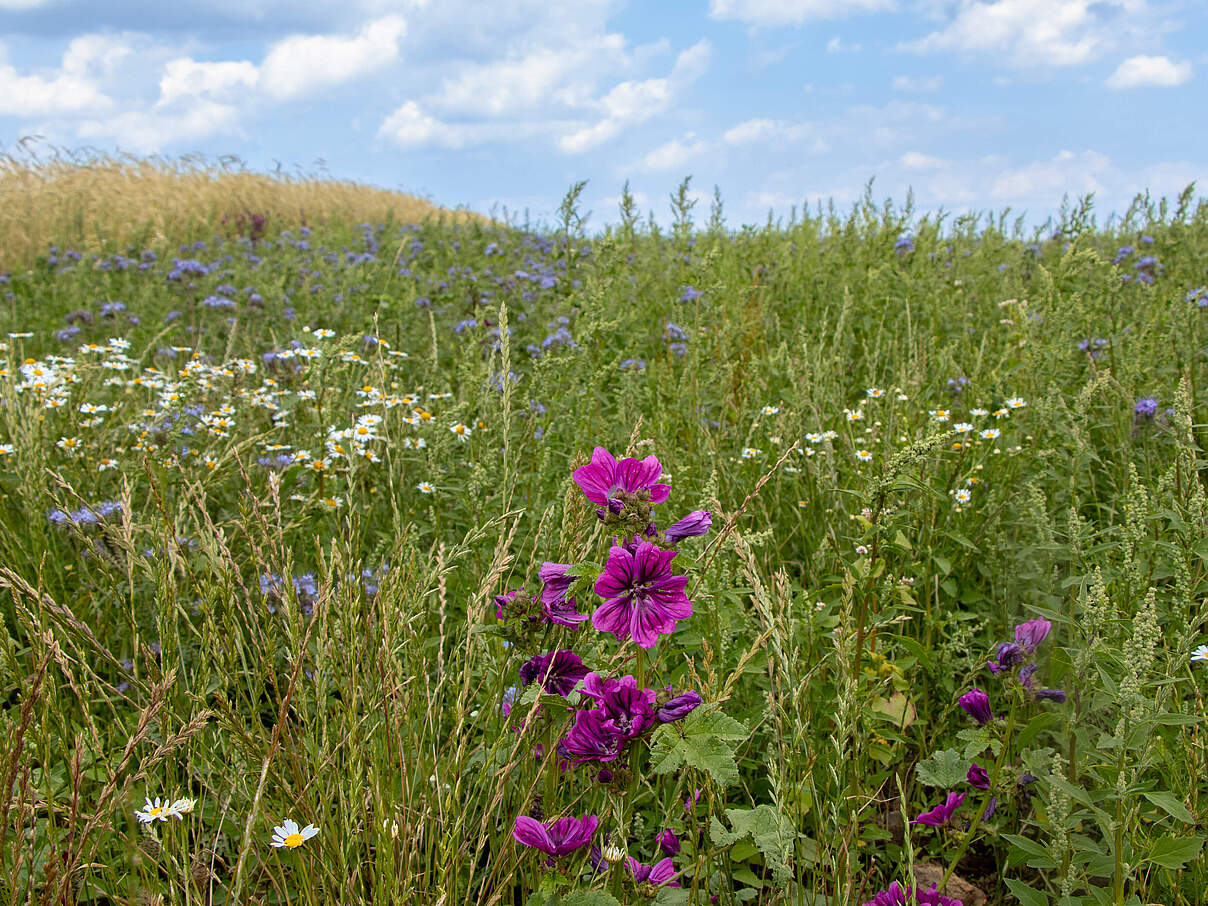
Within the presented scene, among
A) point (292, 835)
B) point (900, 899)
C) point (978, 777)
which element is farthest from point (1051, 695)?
point (292, 835)

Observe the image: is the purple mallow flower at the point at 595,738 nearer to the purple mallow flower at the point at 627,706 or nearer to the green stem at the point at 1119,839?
the purple mallow flower at the point at 627,706

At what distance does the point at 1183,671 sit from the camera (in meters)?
1.91

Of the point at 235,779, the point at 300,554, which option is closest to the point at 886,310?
the point at 300,554

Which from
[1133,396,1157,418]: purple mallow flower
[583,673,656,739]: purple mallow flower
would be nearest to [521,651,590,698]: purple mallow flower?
[583,673,656,739]: purple mallow flower

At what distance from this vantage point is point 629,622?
3.81ft

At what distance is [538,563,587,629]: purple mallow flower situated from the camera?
47.2 inches

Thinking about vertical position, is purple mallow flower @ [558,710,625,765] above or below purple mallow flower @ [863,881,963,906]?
above

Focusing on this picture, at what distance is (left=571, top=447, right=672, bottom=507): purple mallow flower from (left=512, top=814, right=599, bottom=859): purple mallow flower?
51 centimetres

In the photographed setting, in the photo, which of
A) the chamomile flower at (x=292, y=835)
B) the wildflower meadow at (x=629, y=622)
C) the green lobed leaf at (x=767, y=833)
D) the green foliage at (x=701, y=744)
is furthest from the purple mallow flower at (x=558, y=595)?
the chamomile flower at (x=292, y=835)

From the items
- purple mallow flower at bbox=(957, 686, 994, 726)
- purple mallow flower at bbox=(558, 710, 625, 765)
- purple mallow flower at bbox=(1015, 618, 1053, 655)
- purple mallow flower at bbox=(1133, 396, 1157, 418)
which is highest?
purple mallow flower at bbox=(1133, 396, 1157, 418)

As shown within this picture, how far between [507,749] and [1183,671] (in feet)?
5.30

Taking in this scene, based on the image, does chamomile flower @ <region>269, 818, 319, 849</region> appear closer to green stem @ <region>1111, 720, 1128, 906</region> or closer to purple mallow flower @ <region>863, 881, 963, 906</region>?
purple mallow flower @ <region>863, 881, 963, 906</region>

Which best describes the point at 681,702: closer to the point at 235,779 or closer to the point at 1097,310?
the point at 235,779

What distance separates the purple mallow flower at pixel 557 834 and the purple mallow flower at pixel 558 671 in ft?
0.64
